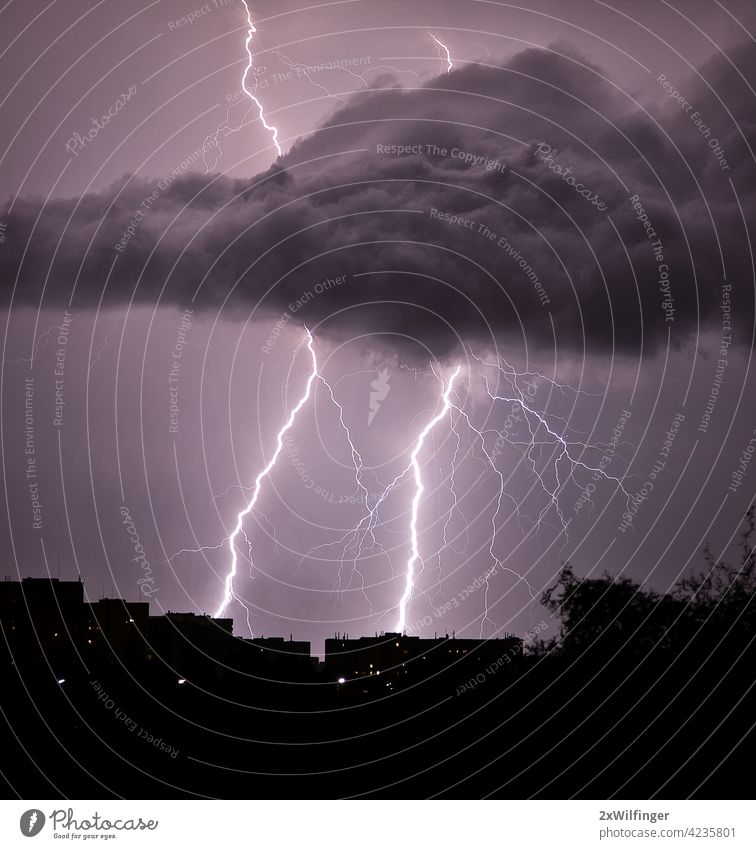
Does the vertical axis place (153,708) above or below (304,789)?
above

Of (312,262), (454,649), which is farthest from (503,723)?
(454,649)

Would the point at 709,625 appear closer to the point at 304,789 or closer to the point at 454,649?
the point at 304,789

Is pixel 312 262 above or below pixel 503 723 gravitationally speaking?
above

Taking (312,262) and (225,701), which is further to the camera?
(225,701)

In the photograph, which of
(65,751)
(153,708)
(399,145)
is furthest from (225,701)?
(399,145)
